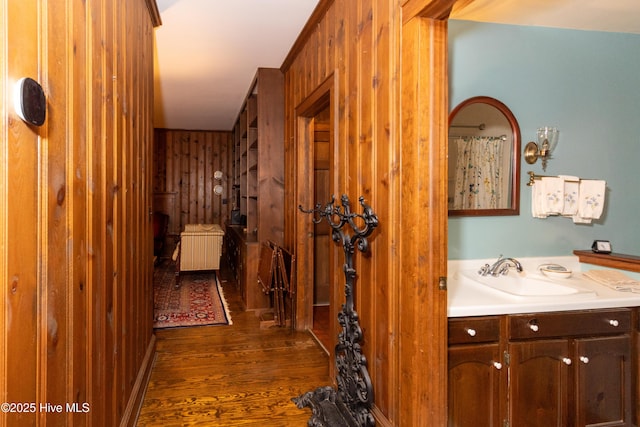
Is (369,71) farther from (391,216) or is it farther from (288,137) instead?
(288,137)

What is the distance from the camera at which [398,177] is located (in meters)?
1.84

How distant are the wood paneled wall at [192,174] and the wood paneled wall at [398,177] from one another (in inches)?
246

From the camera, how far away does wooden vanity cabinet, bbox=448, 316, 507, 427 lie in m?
1.77

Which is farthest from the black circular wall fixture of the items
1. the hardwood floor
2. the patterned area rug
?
the patterned area rug

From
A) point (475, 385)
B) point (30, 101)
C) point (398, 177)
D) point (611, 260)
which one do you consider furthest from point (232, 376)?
point (611, 260)

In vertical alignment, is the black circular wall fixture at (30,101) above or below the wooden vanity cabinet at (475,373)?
above

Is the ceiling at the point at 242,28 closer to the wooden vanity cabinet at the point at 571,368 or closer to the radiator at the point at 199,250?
the wooden vanity cabinet at the point at 571,368

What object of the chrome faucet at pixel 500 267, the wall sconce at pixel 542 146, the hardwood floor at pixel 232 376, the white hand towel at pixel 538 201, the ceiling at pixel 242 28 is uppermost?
the ceiling at pixel 242 28

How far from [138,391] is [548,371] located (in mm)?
2282

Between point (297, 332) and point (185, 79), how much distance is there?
3275 mm

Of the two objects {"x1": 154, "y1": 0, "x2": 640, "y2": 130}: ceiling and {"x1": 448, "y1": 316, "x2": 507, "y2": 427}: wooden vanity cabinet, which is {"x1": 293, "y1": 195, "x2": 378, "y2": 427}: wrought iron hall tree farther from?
{"x1": 154, "y1": 0, "x2": 640, "y2": 130}: ceiling

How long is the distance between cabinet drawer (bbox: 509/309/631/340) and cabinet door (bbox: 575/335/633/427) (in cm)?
5

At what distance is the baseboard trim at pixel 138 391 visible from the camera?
80.2 inches

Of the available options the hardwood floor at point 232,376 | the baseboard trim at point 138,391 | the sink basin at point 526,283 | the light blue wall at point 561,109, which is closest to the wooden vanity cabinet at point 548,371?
the sink basin at point 526,283
